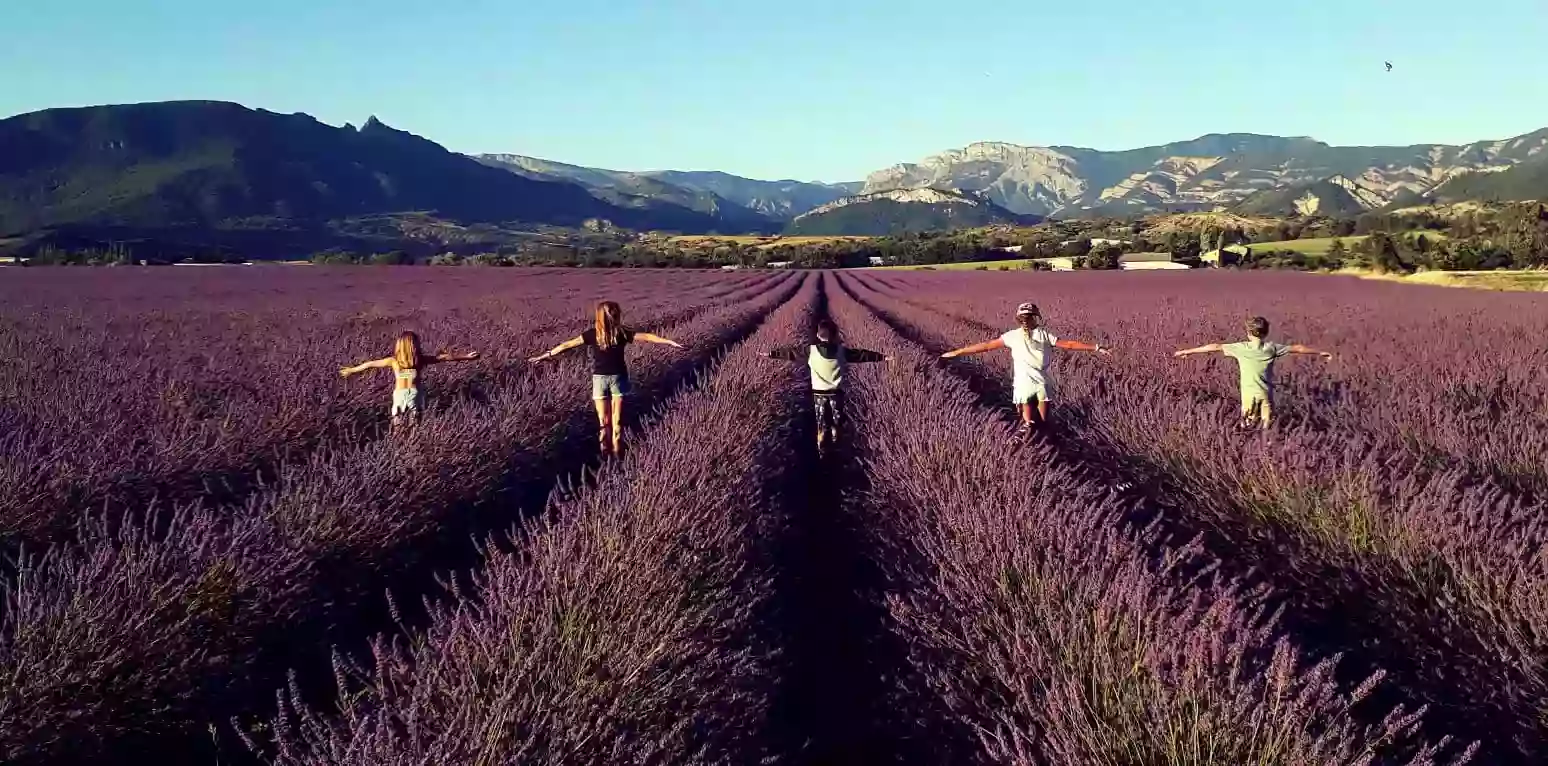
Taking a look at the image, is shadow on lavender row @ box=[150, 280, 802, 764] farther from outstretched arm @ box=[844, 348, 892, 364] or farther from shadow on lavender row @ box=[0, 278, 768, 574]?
outstretched arm @ box=[844, 348, 892, 364]

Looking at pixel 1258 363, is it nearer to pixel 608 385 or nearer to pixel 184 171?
pixel 608 385

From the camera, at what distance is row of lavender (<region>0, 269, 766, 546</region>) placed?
407cm

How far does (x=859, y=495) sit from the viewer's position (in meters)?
5.31

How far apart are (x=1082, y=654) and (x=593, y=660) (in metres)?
1.23

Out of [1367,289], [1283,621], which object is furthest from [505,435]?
[1367,289]

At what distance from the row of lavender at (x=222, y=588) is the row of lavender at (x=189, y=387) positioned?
239 mm

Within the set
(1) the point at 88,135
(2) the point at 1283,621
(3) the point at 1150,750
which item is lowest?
(2) the point at 1283,621

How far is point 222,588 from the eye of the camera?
10.2 ft

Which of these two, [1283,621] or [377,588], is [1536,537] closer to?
[1283,621]

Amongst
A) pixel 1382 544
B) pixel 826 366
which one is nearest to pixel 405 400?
pixel 826 366

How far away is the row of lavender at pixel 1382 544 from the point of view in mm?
2883

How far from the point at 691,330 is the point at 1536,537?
36.3ft

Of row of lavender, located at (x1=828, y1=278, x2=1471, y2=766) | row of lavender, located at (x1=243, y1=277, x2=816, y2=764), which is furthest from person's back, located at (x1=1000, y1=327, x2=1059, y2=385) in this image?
row of lavender, located at (x1=243, y1=277, x2=816, y2=764)

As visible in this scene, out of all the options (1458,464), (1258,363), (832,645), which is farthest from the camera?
(1258,363)
